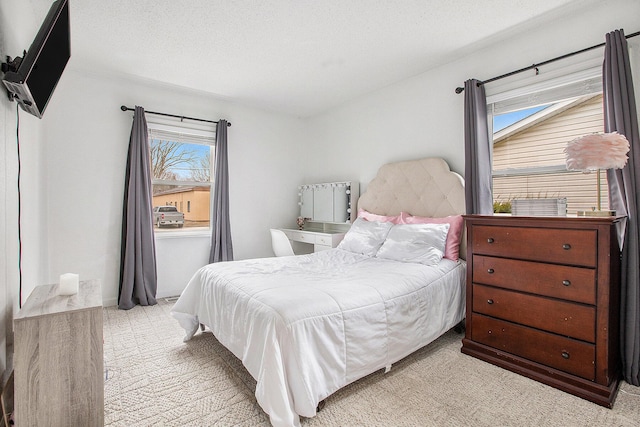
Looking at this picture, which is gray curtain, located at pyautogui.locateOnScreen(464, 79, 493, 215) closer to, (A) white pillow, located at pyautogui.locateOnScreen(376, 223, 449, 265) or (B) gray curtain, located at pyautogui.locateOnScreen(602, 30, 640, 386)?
(A) white pillow, located at pyautogui.locateOnScreen(376, 223, 449, 265)

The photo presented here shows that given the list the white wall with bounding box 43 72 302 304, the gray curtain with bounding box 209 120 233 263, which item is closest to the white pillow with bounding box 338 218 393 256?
the gray curtain with bounding box 209 120 233 263

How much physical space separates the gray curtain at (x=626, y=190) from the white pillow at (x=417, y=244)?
1.16 metres

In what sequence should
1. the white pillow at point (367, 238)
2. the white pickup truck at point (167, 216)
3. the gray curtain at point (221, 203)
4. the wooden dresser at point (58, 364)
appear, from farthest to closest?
1. the gray curtain at point (221, 203)
2. the white pickup truck at point (167, 216)
3. the white pillow at point (367, 238)
4. the wooden dresser at point (58, 364)

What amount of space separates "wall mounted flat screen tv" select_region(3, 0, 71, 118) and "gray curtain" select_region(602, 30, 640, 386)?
3300 mm

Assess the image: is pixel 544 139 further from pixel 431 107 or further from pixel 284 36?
pixel 284 36

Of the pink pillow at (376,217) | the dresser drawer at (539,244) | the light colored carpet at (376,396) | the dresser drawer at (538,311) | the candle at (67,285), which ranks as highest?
the pink pillow at (376,217)

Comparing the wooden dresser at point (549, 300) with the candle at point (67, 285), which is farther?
the wooden dresser at point (549, 300)

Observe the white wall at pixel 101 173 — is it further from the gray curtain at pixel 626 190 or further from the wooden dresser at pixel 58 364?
the gray curtain at pixel 626 190

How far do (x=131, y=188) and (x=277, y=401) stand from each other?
308 centimetres

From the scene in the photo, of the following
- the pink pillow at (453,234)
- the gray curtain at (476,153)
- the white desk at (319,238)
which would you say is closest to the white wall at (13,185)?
the white desk at (319,238)

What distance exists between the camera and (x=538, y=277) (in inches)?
81.2

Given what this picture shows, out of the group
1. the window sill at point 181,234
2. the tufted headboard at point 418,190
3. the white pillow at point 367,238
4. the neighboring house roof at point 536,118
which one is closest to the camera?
the neighboring house roof at point 536,118

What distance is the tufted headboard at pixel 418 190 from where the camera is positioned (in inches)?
119

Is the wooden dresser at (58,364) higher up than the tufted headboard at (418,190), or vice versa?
the tufted headboard at (418,190)
